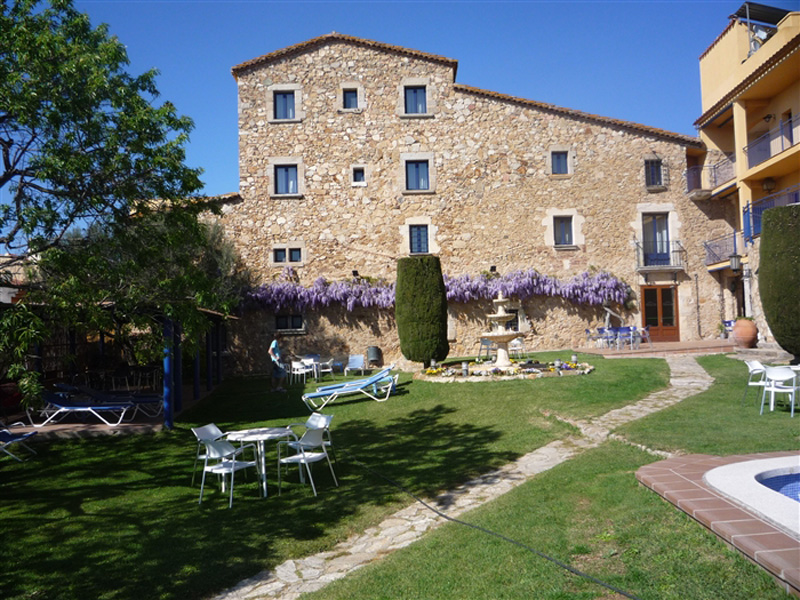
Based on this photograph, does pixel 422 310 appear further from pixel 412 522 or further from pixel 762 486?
pixel 762 486

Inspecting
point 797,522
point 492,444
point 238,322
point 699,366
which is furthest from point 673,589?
point 238,322

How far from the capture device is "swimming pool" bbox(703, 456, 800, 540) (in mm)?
3268

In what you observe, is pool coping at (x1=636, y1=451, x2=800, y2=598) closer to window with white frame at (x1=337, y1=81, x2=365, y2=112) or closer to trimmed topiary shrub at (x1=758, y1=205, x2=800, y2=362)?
trimmed topiary shrub at (x1=758, y1=205, x2=800, y2=362)

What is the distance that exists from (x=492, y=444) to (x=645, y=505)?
327 centimetres

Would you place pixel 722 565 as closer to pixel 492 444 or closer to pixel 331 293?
pixel 492 444

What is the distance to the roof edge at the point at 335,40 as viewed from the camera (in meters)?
18.0

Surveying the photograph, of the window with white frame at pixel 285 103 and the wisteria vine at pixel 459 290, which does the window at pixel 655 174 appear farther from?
the window with white frame at pixel 285 103

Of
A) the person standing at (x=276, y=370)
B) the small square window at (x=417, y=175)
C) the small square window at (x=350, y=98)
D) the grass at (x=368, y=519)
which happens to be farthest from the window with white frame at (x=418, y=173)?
the grass at (x=368, y=519)

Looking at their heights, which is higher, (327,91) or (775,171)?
(327,91)

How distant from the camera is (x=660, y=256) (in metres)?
18.1

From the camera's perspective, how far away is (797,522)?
316 centimetres

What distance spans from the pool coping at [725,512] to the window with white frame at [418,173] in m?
14.0

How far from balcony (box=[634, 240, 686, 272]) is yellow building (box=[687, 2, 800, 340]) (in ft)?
2.71

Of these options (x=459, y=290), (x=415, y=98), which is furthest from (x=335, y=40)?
(x=459, y=290)
